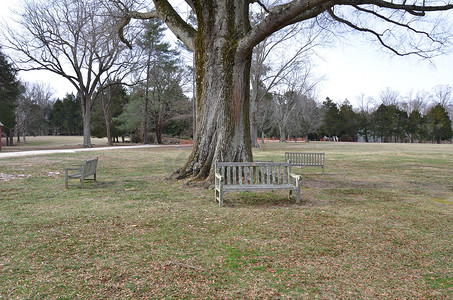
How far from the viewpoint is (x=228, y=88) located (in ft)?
29.9

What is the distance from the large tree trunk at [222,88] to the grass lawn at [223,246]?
159 centimetres

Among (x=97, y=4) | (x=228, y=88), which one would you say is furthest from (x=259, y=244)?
(x=97, y=4)

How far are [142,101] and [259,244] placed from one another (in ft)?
126

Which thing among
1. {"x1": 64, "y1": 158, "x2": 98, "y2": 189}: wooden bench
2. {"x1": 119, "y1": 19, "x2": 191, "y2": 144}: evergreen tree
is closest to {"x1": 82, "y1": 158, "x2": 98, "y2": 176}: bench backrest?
{"x1": 64, "y1": 158, "x2": 98, "y2": 189}: wooden bench

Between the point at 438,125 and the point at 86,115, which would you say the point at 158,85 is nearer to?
the point at 86,115

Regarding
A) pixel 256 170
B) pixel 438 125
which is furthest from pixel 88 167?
pixel 438 125

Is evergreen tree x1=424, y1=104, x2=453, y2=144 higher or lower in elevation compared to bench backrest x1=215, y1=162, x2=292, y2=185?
higher

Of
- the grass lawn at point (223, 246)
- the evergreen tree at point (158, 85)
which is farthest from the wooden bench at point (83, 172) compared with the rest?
the evergreen tree at point (158, 85)

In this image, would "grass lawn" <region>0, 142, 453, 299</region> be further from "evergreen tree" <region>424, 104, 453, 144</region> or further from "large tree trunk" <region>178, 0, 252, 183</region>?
"evergreen tree" <region>424, 104, 453, 144</region>

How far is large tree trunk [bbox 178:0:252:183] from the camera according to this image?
9.09 metres

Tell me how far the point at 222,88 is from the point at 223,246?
18.5ft

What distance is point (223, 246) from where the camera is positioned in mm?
4391

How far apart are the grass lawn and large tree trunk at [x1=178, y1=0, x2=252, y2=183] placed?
1.59 m

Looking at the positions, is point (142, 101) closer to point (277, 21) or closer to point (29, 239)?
point (277, 21)
